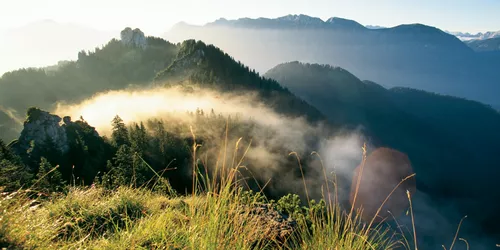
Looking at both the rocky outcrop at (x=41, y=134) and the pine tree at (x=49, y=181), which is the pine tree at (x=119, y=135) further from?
the pine tree at (x=49, y=181)

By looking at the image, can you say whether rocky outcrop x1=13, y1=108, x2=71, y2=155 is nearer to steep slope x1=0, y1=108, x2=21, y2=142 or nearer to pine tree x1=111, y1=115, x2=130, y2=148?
pine tree x1=111, y1=115, x2=130, y2=148

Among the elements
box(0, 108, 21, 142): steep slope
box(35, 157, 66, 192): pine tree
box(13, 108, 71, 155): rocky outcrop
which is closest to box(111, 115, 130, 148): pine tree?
box(13, 108, 71, 155): rocky outcrop

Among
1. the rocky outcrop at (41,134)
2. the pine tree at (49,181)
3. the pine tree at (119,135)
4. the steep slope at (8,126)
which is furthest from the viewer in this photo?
the steep slope at (8,126)

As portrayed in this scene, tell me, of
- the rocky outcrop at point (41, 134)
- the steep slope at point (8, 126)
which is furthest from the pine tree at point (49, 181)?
the steep slope at point (8, 126)

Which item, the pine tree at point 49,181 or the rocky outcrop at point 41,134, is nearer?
the pine tree at point 49,181

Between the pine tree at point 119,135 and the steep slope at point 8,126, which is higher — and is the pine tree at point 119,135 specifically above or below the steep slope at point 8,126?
above

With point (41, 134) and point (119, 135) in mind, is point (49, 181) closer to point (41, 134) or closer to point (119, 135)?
point (41, 134)

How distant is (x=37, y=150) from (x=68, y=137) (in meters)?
6.20

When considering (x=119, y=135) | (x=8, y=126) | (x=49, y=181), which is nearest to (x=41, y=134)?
(x=119, y=135)

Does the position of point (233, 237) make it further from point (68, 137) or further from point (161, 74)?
point (161, 74)

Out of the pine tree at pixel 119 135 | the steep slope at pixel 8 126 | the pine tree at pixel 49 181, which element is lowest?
the steep slope at pixel 8 126

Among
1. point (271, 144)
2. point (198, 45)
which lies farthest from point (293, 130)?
point (198, 45)

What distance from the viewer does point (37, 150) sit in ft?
183

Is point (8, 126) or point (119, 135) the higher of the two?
point (119, 135)
